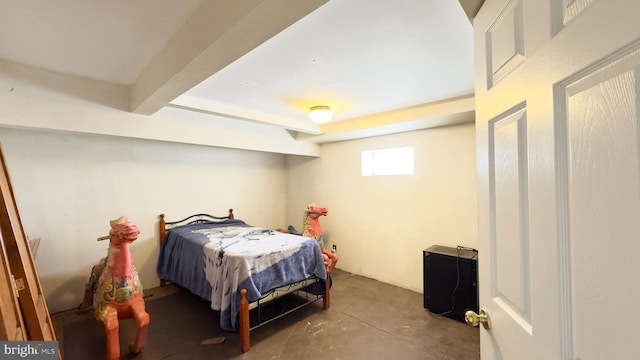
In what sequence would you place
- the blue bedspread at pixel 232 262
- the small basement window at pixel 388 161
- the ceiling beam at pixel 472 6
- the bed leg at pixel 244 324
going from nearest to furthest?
1. the ceiling beam at pixel 472 6
2. the bed leg at pixel 244 324
3. the blue bedspread at pixel 232 262
4. the small basement window at pixel 388 161

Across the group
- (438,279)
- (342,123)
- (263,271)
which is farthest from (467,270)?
(342,123)

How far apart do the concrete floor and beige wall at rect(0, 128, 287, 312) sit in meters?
0.49

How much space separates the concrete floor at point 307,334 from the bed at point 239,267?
170mm

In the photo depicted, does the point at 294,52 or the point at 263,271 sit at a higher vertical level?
the point at 294,52

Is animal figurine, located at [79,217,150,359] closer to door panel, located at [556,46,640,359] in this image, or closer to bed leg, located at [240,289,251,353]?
bed leg, located at [240,289,251,353]

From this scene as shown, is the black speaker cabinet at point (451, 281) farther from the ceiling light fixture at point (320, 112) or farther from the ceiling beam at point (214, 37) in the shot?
the ceiling beam at point (214, 37)

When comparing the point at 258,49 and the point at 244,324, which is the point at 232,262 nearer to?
the point at 244,324

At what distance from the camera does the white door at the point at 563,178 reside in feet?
1.41

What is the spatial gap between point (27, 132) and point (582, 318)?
4023 mm

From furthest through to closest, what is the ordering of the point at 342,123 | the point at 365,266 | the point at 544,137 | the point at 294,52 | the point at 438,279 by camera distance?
1. the point at 365,266
2. the point at 342,123
3. the point at 438,279
4. the point at 294,52
5. the point at 544,137

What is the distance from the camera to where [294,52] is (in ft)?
5.77

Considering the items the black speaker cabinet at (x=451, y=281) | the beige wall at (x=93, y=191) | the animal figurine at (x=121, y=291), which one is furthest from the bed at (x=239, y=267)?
the black speaker cabinet at (x=451, y=281)

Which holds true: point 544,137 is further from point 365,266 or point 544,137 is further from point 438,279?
point 365,266

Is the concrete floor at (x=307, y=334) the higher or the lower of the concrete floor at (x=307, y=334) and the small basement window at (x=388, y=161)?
the lower
